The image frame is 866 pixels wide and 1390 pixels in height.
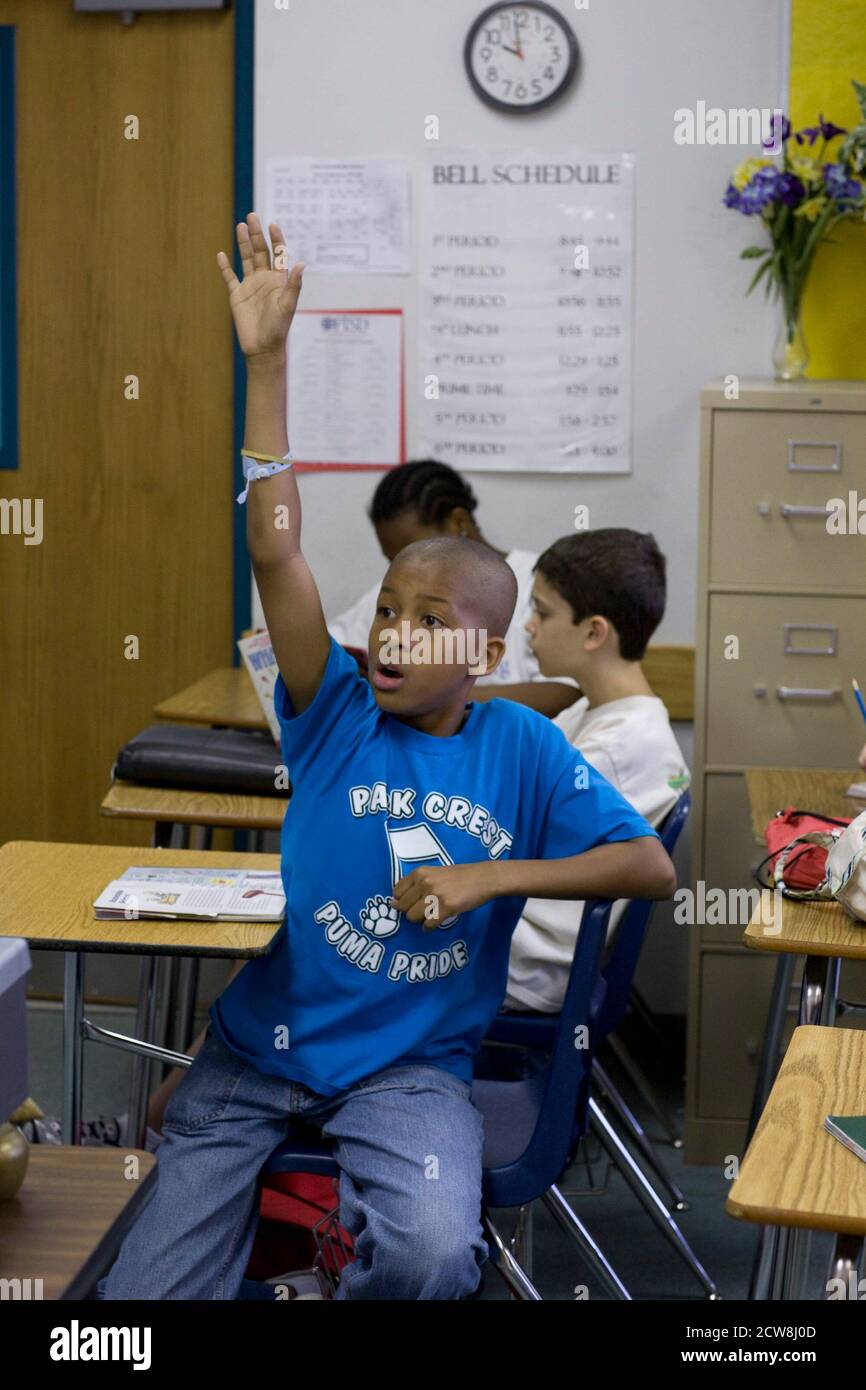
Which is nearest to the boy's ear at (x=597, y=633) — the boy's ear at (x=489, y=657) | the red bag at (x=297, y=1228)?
the boy's ear at (x=489, y=657)

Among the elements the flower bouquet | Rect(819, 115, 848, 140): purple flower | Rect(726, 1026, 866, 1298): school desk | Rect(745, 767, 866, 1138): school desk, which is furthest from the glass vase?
Rect(726, 1026, 866, 1298): school desk

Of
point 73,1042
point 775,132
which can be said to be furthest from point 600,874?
point 775,132

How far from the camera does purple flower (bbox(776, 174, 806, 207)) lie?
341cm

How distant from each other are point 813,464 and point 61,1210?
7.72ft

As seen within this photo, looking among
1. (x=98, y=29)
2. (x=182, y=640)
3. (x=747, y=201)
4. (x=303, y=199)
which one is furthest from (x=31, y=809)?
(x=747, y=201)

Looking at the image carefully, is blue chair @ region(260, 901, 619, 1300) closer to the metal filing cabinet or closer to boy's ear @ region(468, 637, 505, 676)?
boy's ear @ region(468, 637, 505, 676)

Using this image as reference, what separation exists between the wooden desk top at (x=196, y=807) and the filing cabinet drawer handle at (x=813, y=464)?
Result: 118cm

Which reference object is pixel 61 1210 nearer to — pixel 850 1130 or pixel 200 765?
pixel 850 1130

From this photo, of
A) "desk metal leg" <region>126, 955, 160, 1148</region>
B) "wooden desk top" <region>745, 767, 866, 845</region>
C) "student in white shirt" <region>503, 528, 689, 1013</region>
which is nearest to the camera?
"student in white shirt" <region>503, 528, 689, 1013</region>

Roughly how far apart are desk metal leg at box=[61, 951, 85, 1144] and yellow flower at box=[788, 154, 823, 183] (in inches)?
88.9

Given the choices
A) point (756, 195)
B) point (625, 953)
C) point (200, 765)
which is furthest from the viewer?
point (756, 195)

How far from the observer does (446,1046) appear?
192 cm

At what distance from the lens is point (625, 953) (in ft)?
7.57

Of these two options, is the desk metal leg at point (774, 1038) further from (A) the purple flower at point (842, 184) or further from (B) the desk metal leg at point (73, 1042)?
(A) the purple flower at point (842, 184)
